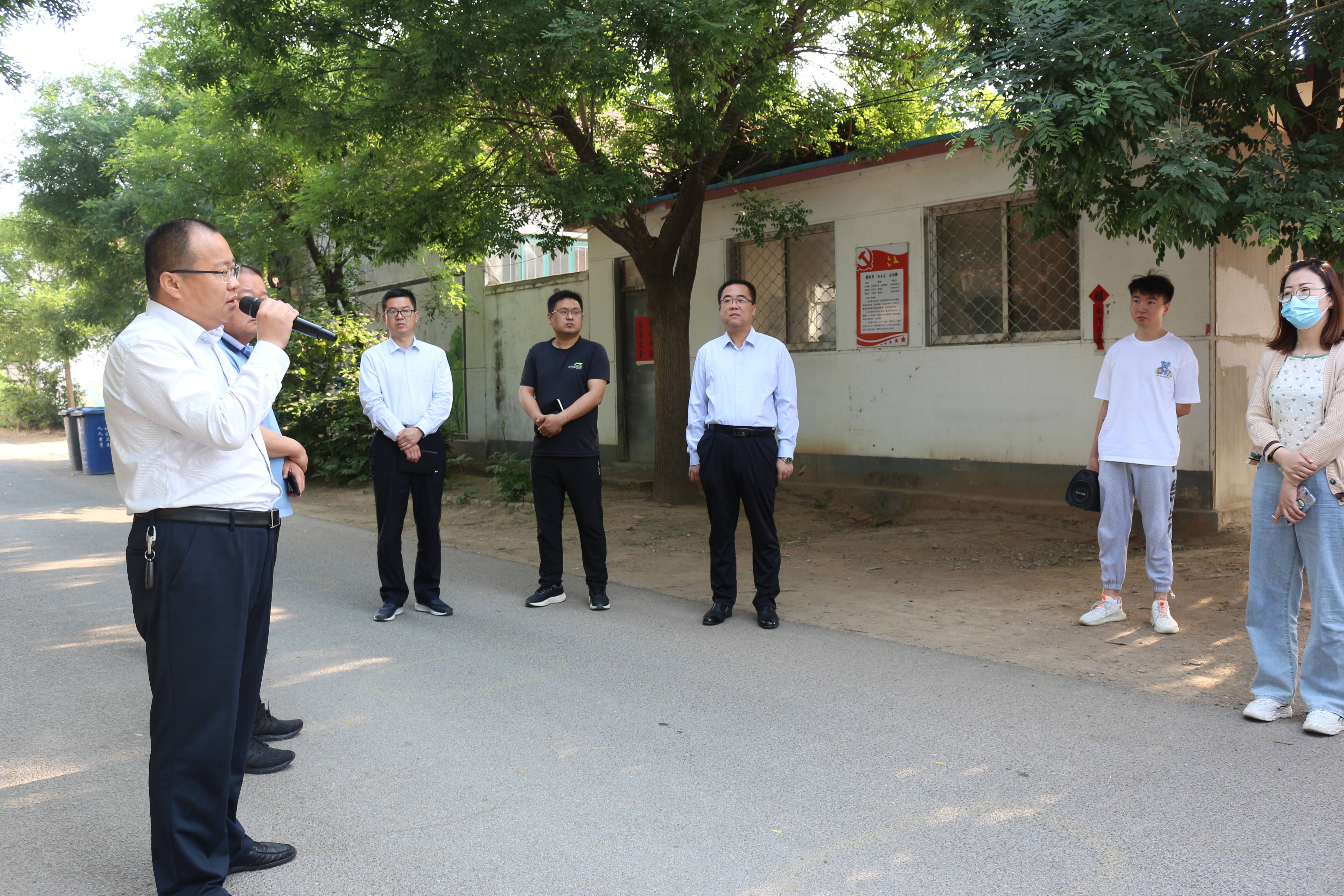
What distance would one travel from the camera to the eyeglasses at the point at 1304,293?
4.16 metres

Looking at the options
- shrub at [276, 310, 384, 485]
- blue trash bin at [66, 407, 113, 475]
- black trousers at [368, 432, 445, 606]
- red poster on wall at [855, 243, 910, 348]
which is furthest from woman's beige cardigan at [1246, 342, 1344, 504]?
blue trash bin at [66, 407, 113, 475]

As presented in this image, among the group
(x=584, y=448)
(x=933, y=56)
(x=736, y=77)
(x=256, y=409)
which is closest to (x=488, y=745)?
(x=256, y=409)

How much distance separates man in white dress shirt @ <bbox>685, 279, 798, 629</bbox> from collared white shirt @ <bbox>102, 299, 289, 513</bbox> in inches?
139

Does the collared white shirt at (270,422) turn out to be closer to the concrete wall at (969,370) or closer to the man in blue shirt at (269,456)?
the man in blue shirt at (269,456)

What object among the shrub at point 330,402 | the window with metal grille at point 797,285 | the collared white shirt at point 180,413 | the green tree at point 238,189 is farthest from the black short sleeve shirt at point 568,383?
the shrub at point 330,402

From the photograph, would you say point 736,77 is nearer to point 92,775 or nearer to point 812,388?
point 812,388

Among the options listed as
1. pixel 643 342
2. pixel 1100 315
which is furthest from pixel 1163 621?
pixel 643 342

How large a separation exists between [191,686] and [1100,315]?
8.59 metres

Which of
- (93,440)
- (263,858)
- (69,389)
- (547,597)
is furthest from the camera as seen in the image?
(69,389)

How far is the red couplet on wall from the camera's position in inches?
358

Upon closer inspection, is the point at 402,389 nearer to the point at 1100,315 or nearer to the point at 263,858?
the point at 263,858

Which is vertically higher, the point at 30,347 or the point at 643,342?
the point at 30,347

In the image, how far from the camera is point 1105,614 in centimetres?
594

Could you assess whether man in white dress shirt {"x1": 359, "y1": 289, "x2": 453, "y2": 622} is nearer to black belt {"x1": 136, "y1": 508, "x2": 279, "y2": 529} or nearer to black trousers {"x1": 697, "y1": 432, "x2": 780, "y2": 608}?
black trousers {"x1": 697, "y1": 432, "x2": 780, "y2": 608}
